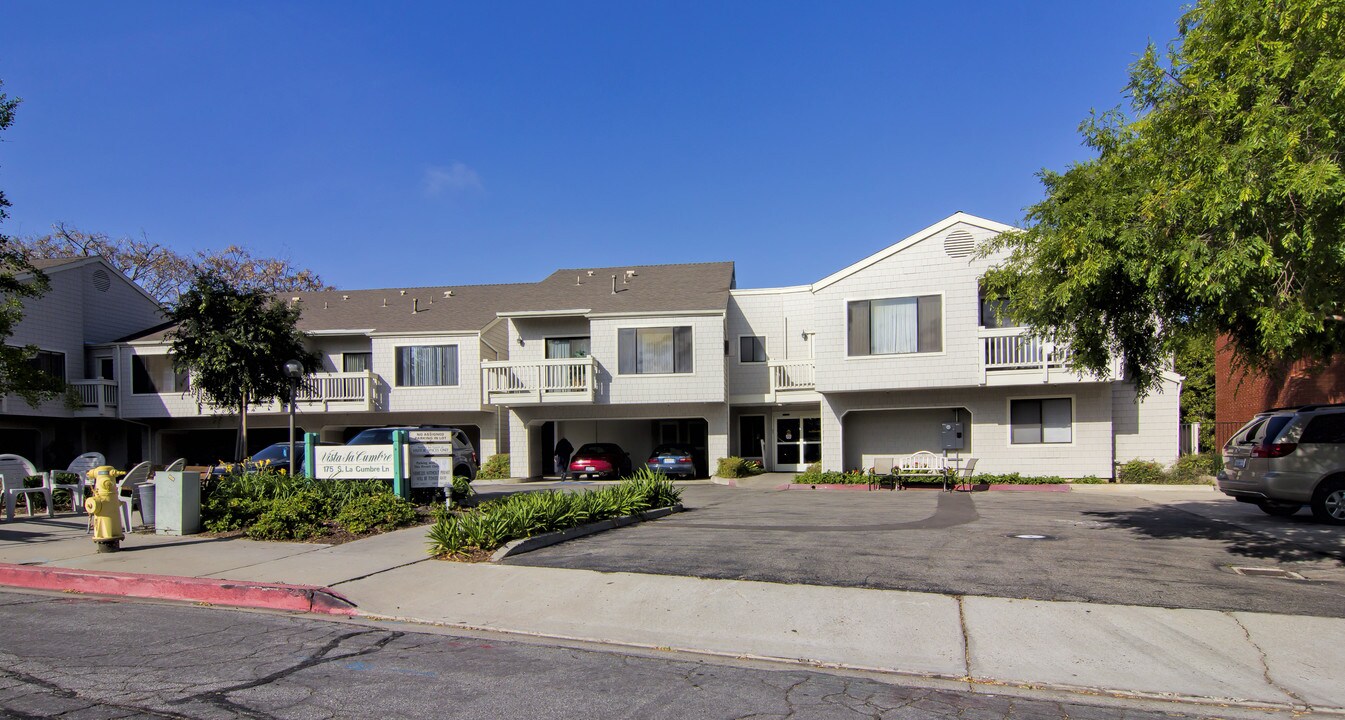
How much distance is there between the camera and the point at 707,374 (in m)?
26.4

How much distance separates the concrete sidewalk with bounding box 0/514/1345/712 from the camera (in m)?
6.43

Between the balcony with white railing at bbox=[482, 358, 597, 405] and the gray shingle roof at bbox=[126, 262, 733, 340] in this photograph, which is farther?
the gray shingle roof at bbox=[126, 262, 733, 340]

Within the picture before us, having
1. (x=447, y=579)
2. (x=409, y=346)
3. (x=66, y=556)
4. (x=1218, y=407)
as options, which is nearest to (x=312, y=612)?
(x=447, y=579)

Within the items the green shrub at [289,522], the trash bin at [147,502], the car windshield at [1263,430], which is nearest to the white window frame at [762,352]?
the car windshield at [1263,430]

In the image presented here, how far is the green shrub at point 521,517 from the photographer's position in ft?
35.1

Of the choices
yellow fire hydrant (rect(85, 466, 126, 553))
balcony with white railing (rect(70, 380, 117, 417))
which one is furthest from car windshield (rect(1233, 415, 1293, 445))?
balcony with white railing (rect(70, 380, 117, 417))

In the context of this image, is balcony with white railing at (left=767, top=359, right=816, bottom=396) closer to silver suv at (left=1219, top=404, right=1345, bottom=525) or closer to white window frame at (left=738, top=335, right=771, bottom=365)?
white window frame at (left=738, top=335, right=771, bottom=365)

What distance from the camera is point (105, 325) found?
3212 centimetres

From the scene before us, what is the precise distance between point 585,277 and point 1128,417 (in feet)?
60.0

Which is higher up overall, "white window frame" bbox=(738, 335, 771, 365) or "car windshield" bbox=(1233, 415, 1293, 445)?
"white window frame" bbox=(738, 335, 771, 365)

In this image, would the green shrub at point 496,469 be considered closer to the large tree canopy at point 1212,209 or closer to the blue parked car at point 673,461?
the blue parked car at point 673,461

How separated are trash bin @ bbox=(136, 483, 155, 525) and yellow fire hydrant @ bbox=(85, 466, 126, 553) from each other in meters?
1.68

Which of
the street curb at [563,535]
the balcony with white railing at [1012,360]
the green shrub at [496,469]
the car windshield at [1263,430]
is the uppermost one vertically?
the balcony with white railing at [1012,360]

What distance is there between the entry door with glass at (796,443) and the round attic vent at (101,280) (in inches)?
1001
